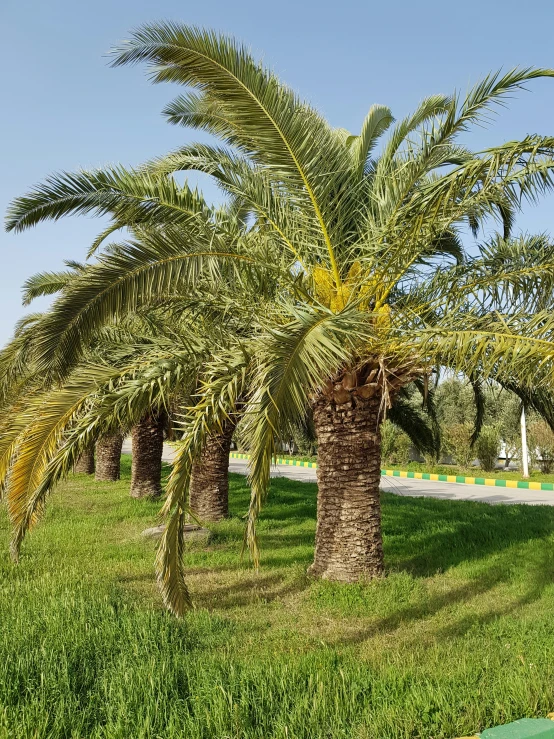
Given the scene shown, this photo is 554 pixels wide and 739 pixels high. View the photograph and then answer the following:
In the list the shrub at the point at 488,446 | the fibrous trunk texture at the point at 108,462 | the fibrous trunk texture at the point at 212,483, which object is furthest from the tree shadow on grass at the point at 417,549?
the shrub at the point at 488,446

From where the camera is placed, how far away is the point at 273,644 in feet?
17.0

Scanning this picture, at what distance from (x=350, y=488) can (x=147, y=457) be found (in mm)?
8476

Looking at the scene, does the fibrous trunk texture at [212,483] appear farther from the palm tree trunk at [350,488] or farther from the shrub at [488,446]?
the shrub at [488,446]

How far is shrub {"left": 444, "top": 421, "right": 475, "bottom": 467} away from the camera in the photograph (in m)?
26.8

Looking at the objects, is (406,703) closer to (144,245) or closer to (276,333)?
(276,333)

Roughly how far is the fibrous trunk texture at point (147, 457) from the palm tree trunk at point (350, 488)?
7744 mm

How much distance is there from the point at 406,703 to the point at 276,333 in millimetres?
2603

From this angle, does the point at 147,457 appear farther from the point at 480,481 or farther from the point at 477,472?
the point at 477,472

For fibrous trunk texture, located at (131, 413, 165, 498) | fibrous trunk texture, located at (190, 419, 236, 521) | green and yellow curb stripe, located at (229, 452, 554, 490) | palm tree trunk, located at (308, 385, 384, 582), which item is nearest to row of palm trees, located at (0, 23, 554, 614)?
palm tree trunk, located at (308, 385, 384, 582)

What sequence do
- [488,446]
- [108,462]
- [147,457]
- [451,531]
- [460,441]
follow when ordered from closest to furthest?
[451,531] → [147,457] → [108,462] → [488,446] → [460,441]

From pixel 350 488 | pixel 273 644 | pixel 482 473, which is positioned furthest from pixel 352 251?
pixel 482 473

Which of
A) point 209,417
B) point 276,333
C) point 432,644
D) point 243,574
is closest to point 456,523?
point 243,574

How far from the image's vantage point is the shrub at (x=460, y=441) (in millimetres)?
26812

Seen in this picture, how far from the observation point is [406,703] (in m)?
3.72
